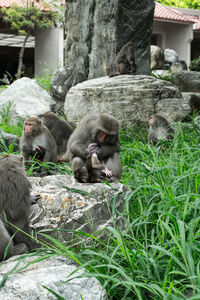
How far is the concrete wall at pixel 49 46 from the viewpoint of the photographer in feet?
60.8

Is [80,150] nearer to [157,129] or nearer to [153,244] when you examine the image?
[153,244]

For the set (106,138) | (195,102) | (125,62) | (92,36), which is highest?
(92,36)

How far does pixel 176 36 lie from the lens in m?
25.1

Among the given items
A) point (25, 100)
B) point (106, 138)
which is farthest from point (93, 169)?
point (25, 100)

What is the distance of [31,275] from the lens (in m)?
2.81

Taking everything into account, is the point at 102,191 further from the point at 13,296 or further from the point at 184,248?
the point at 13,296

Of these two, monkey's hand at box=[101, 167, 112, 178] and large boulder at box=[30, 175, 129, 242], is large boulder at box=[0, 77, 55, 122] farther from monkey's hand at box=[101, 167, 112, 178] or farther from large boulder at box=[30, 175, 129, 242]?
large boulder at box=[30, 175, 129, 242]

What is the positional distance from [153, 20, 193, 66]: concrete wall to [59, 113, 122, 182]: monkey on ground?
822 inches

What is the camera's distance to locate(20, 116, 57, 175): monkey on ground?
621 cm

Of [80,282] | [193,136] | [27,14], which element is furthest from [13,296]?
[27,14]

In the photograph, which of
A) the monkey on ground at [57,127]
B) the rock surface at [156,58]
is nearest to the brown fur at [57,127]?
the monkey on ground at [57,127]

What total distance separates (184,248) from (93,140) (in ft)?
6.35

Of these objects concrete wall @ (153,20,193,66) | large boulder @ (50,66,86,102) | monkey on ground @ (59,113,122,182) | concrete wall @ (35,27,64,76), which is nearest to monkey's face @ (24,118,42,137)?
monkey on ground @ (59,113,122,182)

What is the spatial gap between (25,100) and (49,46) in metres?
10.4
